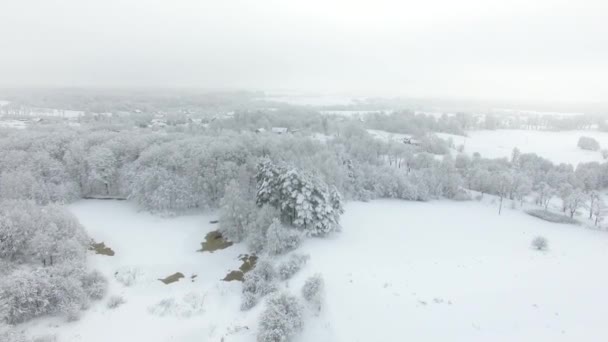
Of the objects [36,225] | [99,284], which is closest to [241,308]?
[99,284]

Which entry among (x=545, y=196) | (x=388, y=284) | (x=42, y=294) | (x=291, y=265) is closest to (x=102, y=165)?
(x=42, y=294)

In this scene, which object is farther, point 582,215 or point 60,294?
point 582,215

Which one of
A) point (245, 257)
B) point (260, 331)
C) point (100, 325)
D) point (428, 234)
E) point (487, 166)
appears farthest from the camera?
point (487, 166)

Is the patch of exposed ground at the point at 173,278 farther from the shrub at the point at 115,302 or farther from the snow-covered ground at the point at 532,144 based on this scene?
the snow-covered ground at the point at 532,144

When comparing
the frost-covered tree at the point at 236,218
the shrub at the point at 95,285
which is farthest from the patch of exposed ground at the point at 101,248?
the frost-covered tree at the point at 236,218

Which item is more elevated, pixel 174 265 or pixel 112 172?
pixel 112 172

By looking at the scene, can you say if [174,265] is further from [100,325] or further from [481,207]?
[481,207]

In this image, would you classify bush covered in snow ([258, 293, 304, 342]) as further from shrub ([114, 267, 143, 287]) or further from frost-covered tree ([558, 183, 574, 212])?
frost-covered tree ([558, 183, 574, 212])
